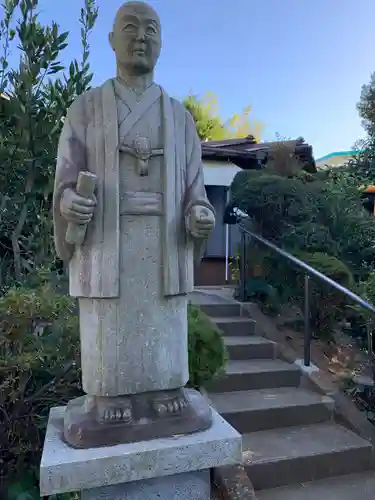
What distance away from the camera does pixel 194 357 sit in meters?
3.10

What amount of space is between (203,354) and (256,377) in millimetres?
1099

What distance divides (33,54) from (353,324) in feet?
13.9

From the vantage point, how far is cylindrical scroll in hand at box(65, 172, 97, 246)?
1.59 m

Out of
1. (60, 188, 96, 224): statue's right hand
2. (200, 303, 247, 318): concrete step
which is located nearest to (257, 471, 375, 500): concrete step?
(200, 303, 247, 318): concrete step

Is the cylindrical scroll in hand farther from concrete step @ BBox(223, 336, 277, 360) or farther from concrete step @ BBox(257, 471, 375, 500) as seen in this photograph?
concrete step @ BBox(223, 336, 277, 360)

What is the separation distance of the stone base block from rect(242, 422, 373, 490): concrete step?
4.54 ft

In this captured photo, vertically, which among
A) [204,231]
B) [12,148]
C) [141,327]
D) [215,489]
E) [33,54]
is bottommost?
[215,489]

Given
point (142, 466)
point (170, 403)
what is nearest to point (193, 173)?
point (170, 403)

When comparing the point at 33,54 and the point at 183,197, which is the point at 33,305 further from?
the point at 33,54

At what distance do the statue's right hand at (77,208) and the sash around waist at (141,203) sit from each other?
0.14m

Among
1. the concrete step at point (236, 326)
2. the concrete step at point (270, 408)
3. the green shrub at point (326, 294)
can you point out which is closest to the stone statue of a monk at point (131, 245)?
the concrete step at point (270, 408)

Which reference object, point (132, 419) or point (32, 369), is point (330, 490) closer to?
point (132, 419)

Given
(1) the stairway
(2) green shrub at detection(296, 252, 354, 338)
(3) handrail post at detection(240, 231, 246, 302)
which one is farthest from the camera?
(3) handrail post at detection(240, 231, 246, 302)

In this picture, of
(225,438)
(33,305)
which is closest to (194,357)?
(33,305)
